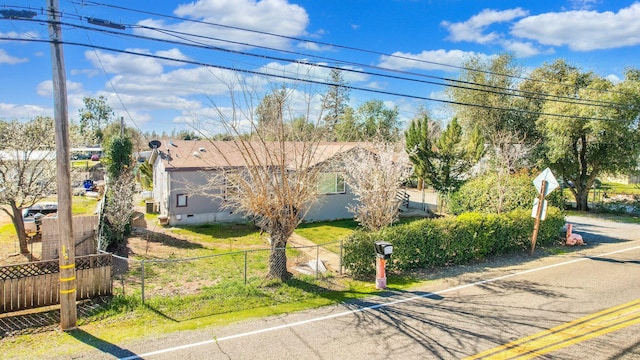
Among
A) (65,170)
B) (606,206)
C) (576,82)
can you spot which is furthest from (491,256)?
(576,82)

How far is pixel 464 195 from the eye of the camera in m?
20.4

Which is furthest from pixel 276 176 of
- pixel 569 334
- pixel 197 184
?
pixel 197 184

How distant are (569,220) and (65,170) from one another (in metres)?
22.9

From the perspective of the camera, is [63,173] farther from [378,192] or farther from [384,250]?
[378,192]

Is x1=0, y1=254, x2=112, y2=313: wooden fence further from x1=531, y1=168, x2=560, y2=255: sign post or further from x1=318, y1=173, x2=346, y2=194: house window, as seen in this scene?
x1=531, y1=168, x2=560, y2=255: sign post

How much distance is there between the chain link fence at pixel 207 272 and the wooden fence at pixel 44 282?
0.61 m

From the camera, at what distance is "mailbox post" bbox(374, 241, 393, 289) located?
392 inches

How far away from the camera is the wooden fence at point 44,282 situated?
8.17m

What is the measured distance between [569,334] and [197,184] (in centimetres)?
1641

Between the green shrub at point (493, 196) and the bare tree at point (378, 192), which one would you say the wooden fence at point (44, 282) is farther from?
the green shrub at point (493, 196)

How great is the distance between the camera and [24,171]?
12930 mm

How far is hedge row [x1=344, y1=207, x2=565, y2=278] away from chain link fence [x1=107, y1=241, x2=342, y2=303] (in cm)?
77

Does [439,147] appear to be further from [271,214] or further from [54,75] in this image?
[54,75]

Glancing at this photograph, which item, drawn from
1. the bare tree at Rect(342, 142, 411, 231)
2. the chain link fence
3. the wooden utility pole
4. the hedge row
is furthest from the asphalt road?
the bare tree at Rect(342, 142, 411, 231)
